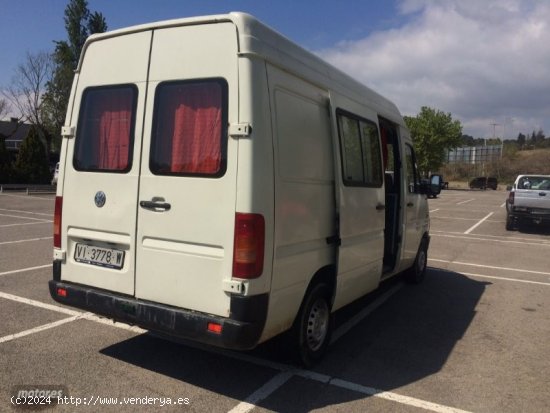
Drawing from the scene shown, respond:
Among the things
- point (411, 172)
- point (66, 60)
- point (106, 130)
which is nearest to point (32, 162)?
point (66, 60)

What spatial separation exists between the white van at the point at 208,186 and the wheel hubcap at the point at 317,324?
0.01 meters

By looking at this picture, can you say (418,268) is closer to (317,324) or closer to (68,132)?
(317,324)

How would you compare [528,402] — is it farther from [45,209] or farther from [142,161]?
[45,209]

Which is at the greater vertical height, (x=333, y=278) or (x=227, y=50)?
(x=227, y=50)

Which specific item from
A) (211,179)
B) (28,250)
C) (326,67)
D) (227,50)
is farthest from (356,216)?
(28,250)

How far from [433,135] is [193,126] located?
55588 millimetres

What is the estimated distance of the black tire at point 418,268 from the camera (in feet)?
24.9

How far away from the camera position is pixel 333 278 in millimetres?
4414

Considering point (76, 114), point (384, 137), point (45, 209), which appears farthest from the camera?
point (45, 209)

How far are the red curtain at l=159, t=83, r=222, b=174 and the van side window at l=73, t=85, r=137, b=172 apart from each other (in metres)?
0.37

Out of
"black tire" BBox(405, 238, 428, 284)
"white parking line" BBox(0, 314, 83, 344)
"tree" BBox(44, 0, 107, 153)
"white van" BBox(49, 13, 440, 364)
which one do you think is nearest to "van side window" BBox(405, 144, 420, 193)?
"black tire" BBox(405, 238, 428, 284)

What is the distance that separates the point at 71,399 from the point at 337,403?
1921 millimetres

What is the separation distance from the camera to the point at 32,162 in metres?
31.8

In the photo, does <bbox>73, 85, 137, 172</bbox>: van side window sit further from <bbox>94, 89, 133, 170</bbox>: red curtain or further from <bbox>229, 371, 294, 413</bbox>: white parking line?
<bbox>229, 371, 294, 413</bbox>: white parking line
